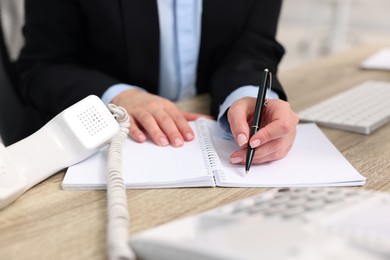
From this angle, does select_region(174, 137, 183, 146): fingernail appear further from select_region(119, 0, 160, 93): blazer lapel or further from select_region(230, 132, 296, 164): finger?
select_region(119, 0, 160, 93): blazer lapel

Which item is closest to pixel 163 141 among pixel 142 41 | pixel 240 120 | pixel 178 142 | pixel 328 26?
pixel 178 142

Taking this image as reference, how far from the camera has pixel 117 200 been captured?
21.3 inches

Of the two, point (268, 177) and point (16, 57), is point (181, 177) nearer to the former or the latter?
point (268, 177)

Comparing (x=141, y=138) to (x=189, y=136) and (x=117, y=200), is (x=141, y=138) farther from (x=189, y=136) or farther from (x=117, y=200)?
(x=117, y=200)

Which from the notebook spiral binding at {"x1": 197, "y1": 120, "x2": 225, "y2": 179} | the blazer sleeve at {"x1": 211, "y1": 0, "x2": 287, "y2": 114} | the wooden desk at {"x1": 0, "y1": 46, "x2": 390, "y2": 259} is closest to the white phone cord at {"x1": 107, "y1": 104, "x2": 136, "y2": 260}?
the wooden desk at {"x1": 0, "y1": 46, "x2": 390, "y2": 259}

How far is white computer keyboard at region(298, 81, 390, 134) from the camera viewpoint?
84cm

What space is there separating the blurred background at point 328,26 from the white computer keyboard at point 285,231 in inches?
121

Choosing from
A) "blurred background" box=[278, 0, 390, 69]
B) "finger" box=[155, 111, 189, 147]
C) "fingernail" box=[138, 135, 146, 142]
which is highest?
"finger" box=[155, 111, 189, 147]

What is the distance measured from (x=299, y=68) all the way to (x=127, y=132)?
71 centimetres

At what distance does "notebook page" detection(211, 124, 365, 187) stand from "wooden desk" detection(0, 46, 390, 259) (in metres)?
0.02

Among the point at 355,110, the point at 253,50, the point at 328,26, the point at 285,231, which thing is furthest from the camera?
the point at 328,26

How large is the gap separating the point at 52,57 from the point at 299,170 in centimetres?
60

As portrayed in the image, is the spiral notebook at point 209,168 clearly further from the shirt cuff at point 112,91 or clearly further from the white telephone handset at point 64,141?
the shirt cuff at point 112,91

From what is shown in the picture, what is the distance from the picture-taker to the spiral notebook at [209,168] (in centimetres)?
61
